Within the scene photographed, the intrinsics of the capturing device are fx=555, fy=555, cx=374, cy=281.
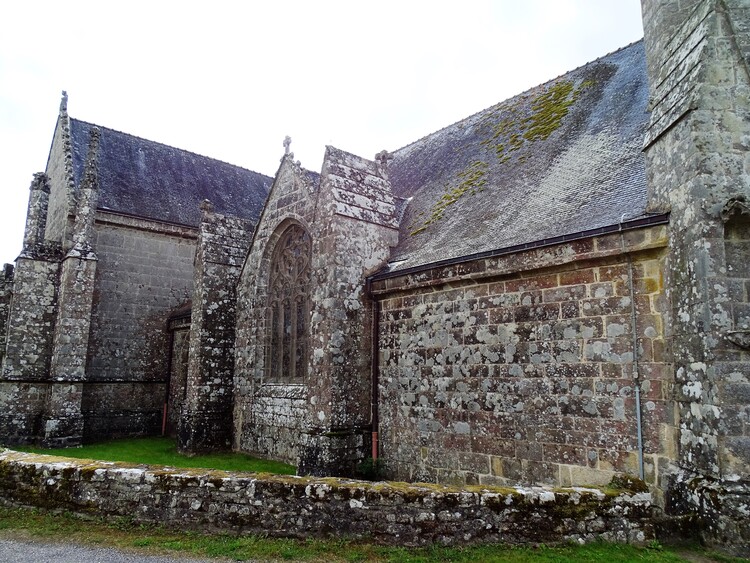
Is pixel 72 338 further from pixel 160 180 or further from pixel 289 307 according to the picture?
pixel 160 180

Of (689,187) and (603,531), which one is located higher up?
(689,187)

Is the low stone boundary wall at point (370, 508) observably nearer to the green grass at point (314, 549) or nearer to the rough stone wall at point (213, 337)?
the green grass at point (314, 549)

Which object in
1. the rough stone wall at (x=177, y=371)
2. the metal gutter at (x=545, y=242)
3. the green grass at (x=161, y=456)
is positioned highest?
the metal gutter at (x=545, y=242)

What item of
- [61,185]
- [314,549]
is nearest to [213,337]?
[314,549]

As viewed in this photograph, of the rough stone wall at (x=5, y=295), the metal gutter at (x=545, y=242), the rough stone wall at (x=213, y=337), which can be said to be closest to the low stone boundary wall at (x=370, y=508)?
the metal gutter at (x=545, y=242)

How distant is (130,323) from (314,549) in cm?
1505

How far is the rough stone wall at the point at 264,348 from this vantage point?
12.1 meters

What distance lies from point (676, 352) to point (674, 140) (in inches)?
98.3

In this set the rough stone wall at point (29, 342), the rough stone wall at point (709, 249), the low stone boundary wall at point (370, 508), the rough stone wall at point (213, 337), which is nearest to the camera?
the rough stone wall at point (709, 249)

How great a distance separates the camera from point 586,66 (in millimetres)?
11930

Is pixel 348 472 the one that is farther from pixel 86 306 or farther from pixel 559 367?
pixel 86 306

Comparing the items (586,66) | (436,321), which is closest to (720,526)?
(436,321)

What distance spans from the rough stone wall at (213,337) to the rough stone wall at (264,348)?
346mm

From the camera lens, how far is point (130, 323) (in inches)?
730
